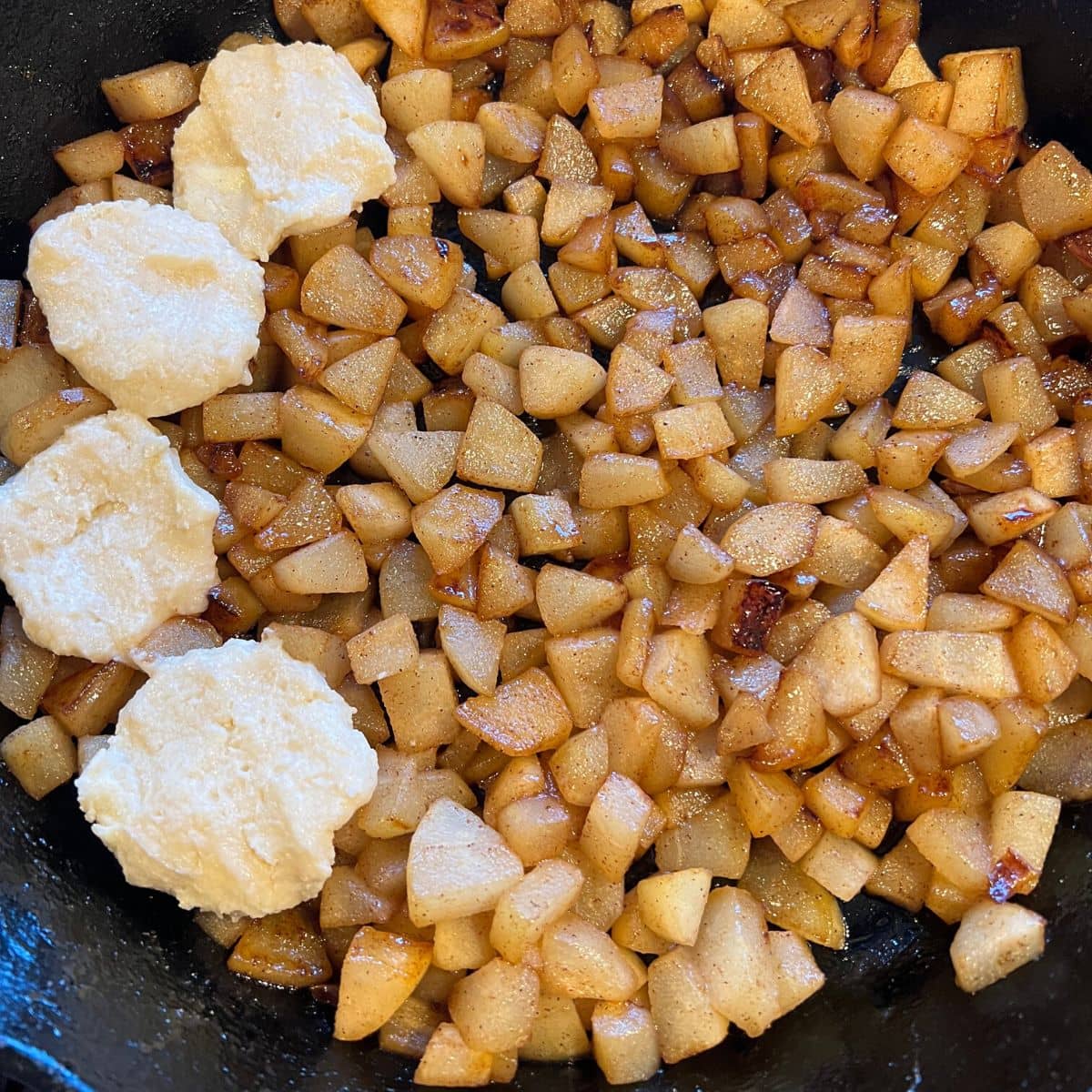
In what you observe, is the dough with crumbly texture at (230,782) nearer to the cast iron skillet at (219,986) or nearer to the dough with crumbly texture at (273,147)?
the cast iron skillet at (219,986)

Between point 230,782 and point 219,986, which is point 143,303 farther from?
point 219,986

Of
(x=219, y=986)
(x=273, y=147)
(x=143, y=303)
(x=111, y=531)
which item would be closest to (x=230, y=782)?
(x=219, y=986)

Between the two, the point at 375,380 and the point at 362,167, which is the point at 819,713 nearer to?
the point at 375,380

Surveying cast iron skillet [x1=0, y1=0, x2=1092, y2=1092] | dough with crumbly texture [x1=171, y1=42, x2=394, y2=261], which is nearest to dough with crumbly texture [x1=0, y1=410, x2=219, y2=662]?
cast iron skillet [x1=0, y1=0, x2=1092, y2=1092]

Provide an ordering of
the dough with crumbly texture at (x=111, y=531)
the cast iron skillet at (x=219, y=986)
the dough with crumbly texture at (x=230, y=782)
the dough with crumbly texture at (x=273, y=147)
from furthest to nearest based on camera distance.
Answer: the dough with crumbly texture at (x=273, y=147)
the dough with crumbly texture at (x=111, y=531)
the dough with crumbly texture at (x=230, y=782)
the cast iron skillet at (x=219, y=986)

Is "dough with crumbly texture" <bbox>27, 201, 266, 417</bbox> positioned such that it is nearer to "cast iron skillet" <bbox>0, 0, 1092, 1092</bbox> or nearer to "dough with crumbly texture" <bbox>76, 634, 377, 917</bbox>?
"cast iron skillet" <bbox>0, 0, 1092, 1092</bbox>

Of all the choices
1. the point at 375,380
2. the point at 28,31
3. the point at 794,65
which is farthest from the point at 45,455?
the point at 794,65

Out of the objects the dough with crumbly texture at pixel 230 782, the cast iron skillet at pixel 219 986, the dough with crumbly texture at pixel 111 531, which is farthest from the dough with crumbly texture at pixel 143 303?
the dough with crumbly texture at pixel 230 782
